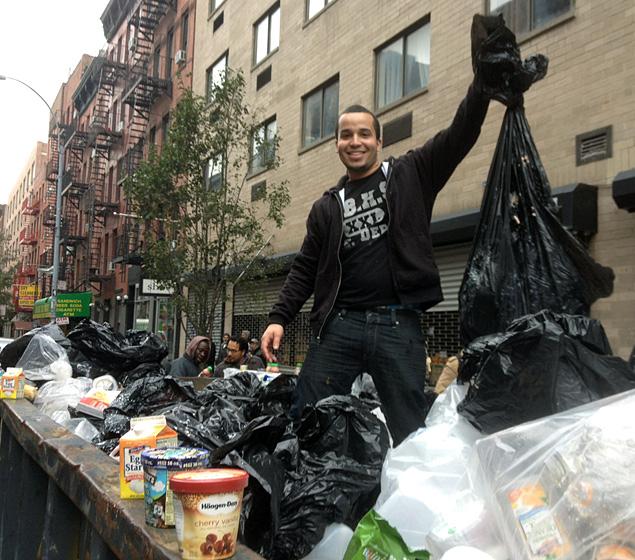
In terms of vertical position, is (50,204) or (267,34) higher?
(267,34)

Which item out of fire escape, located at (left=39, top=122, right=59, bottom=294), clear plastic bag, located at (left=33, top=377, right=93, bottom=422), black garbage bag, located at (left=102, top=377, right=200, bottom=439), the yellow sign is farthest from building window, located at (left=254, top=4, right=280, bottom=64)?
fire escape, located at (left=39, top=122, right=59, bottom=294)

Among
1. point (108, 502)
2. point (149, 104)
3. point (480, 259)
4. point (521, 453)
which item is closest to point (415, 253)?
point (480, 259)

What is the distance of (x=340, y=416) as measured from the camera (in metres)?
2.13

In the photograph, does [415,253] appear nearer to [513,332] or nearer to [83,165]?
[513,332]

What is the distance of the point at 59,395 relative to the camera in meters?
3.86

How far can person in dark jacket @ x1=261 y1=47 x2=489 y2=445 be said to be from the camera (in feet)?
8.38

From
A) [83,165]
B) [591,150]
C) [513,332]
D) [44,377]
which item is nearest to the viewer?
[513,332]

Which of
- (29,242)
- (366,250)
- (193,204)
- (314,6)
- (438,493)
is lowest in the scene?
(438,493)

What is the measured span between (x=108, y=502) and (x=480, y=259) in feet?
5.77

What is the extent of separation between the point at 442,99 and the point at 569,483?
30.8 ft

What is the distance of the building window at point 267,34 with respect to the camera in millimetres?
15352

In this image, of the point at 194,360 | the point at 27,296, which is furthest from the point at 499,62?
the point at 27,296

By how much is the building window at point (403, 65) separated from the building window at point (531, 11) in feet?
5.48

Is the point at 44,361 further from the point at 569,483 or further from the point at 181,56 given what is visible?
the point at 181,56
